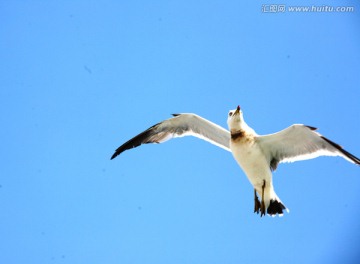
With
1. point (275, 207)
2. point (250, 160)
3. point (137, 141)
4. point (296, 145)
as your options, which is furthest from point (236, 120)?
point (137, 141)

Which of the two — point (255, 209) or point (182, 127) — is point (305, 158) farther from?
point (182, 127)

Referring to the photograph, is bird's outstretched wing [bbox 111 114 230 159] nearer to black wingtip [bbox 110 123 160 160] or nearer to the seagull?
black wingtip [bbox 110 123 160 160]

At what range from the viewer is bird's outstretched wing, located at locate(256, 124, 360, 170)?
857 cm

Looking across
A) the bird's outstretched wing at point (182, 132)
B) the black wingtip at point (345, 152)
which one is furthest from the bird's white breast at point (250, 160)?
the black wingtip at point (345, 152)

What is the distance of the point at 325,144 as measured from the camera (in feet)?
28.4

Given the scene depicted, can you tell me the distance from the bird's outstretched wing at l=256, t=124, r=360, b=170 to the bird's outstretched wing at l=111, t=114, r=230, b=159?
0.78m

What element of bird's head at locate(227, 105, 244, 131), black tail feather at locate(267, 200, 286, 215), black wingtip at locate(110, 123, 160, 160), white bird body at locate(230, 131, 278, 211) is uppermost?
bird's head at locate(227, 105, 244, 131)

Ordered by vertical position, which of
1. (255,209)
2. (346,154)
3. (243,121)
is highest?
(243,121)

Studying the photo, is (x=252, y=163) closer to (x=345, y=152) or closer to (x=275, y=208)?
(x=275, y=208)

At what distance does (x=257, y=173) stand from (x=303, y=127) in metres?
1.01

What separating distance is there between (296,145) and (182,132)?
201cm

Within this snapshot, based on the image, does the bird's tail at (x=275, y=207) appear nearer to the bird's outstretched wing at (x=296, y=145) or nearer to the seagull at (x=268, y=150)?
the seagull at (x=268, y=150)

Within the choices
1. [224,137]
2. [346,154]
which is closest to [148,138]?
[224,137]

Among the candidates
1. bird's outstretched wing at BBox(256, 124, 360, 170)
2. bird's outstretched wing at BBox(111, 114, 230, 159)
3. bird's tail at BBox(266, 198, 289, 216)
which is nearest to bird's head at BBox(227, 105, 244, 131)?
bird's outstretched wing at BBox(256, 124, 360, 170)
